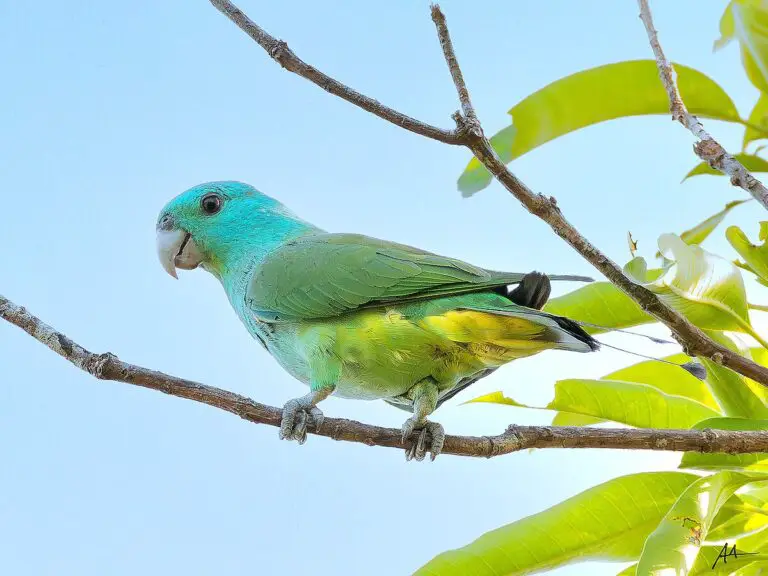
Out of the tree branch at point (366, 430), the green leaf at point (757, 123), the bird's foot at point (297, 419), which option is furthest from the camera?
the green leaf at point (757, 123)

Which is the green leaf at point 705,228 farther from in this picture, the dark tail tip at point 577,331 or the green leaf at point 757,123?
the dark tail tip at point 577,331

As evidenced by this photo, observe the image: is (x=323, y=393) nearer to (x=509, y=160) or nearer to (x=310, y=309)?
(x=310, y=309)

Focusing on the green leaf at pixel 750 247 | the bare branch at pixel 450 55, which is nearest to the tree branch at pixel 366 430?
the green leaf at pixel 750 247

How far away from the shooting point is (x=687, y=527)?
1605 millimetres

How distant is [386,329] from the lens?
200 cm

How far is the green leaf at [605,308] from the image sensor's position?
7.24ft

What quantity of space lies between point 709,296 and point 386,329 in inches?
28.3

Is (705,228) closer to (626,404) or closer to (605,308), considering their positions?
(605,308)

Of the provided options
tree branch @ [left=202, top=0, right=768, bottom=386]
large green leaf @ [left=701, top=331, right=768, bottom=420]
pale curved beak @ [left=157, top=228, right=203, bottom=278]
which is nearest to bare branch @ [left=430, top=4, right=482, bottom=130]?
tree branch @ [left=202, top=0, right=768, bottom=386]

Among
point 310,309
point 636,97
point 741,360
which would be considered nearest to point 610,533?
point 741,360

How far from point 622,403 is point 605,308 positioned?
0.25 metres

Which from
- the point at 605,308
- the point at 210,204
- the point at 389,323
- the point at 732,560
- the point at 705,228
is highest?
the point at 210,204

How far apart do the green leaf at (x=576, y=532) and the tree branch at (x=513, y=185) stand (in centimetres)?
40

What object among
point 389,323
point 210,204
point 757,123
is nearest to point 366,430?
point 389,323
